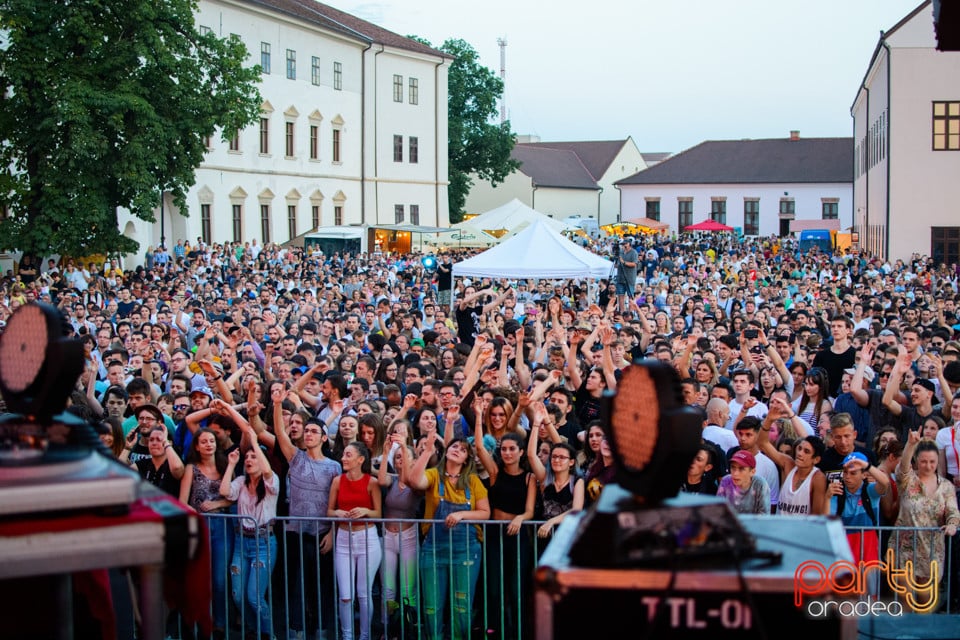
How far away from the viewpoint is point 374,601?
7.53 m

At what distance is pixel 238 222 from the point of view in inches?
1844

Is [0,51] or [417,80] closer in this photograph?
[0,51]

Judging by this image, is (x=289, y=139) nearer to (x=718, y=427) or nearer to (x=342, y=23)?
(x=342, y=23)

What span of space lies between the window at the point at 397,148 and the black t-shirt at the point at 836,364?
48694 mm

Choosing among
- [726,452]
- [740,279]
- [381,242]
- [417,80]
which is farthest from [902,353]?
[417,80]

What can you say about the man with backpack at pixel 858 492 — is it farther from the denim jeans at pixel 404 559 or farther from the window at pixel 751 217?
the window at pixel 751 217

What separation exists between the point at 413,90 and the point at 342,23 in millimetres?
5710

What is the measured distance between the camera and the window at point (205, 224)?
145ft

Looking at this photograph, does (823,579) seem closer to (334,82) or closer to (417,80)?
(334,82)

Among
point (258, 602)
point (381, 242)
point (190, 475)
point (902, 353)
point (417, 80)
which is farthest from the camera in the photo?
point (417, 80)

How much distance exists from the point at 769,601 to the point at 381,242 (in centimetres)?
4737

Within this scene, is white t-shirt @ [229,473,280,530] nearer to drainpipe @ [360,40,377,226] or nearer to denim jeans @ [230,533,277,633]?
denim jeans @ [230,533,277,633]

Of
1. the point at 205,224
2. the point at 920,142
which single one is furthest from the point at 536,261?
the point at 205,224

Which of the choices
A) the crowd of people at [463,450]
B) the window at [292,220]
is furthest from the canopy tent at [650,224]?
the crowd of people at [463,450]
